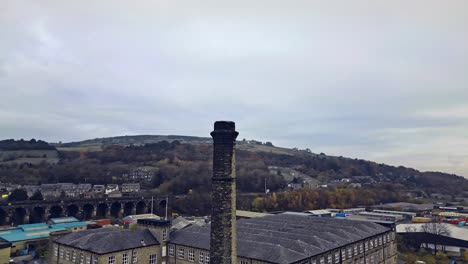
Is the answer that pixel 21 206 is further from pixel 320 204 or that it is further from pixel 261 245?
pixel 320 204

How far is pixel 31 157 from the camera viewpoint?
134 meters

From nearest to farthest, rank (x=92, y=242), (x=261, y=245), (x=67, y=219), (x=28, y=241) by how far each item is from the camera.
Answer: (x=261, y=245), (x=92, y=242), (x=28, y=241), (x=67, y=219)

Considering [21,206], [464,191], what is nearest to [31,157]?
→ [21,206]

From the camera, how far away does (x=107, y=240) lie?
30734 millimetres

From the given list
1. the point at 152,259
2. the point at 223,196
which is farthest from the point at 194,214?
the point at 223,196

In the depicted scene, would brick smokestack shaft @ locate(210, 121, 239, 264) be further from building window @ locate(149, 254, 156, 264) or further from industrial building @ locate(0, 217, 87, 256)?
industrial building @ locate(0, 217, 87, 256)

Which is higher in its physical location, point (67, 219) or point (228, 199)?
point (228, 199)

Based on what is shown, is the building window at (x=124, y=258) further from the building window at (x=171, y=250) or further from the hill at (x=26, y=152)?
the hill at (x=26, y=152)

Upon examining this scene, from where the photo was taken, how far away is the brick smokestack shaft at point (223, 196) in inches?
745

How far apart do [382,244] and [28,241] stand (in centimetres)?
4556

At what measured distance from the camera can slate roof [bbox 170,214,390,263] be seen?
27469 mm

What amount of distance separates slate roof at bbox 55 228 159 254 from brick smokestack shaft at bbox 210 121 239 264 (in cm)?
1499

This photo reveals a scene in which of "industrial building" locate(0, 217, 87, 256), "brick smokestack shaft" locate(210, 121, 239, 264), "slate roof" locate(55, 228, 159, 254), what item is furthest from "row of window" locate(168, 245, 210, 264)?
"industrial building" locate(0, 217, 87, 256)

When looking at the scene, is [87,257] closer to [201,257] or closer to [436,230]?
[201,257]
